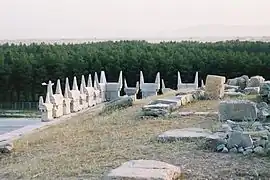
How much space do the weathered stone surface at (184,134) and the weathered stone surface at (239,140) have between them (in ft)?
2.54

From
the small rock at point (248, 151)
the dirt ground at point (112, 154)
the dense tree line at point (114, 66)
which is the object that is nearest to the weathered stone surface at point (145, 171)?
the dirt ground at point (112, 154)

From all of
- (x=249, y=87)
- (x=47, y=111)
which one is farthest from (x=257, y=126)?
(x=249, y=87)

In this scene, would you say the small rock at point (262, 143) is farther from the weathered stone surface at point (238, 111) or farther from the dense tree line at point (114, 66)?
the dense tree line at point (114, 66)

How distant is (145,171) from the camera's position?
6902mm

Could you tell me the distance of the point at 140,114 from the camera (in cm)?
1363

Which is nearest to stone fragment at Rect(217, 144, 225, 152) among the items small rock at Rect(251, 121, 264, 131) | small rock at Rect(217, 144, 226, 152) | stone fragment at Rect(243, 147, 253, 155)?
small rock at Rect(217, 144, 226, 152)

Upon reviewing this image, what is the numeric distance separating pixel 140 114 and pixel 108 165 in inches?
230

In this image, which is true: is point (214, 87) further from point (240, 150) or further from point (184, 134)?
point (240, 150)

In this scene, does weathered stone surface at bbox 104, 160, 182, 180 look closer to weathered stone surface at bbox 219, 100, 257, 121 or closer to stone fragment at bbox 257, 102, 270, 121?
weathered stone surface at bbox 219, 100, 257, 121

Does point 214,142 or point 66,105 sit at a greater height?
point 214,142

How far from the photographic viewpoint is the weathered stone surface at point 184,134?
9602 mm

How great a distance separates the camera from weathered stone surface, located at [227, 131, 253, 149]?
337 inches

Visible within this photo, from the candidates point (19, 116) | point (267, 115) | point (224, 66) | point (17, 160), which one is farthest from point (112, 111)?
point (224, 66)

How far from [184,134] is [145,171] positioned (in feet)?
9.97
